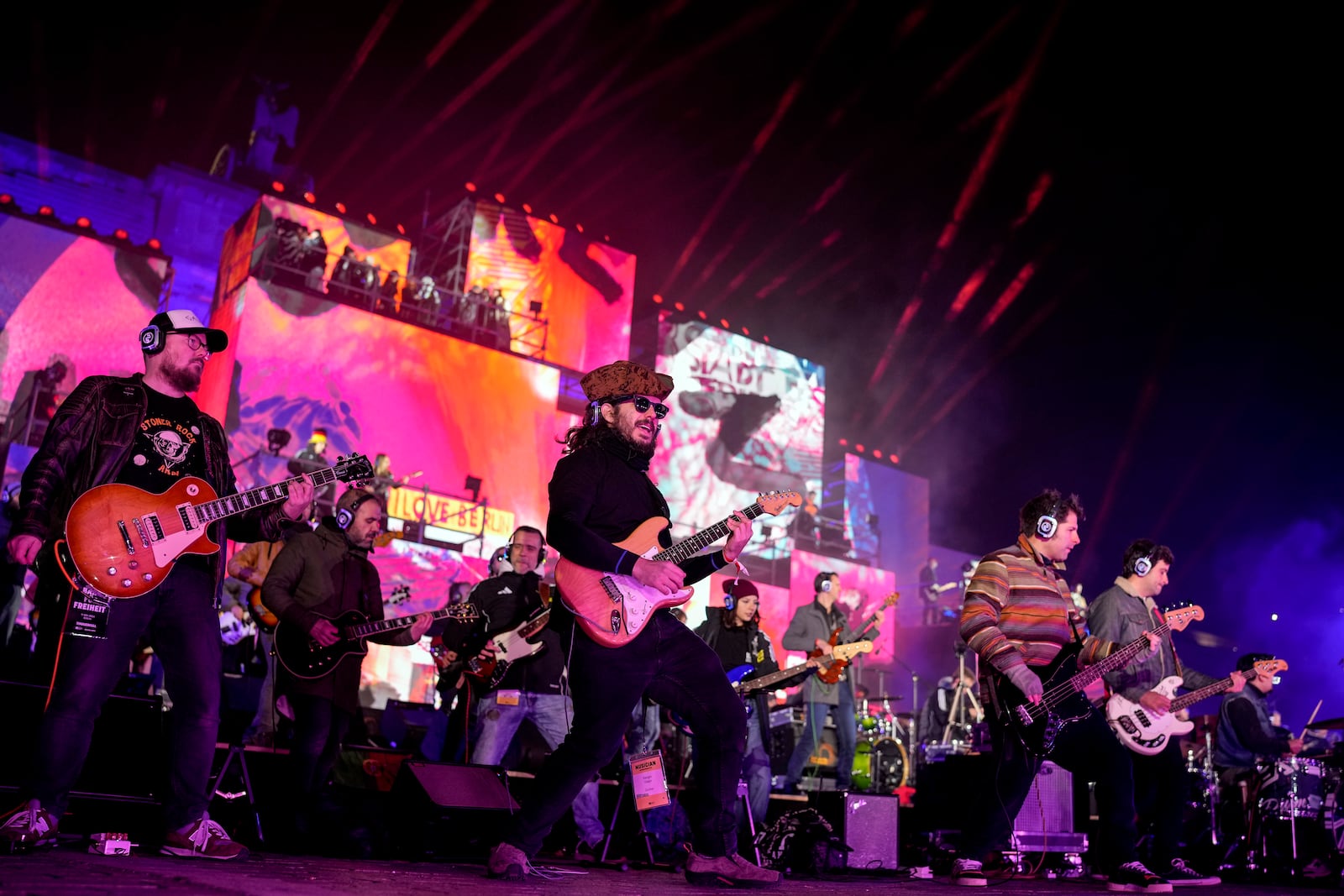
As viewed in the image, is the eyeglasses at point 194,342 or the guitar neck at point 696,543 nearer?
the guitar neck at point 696,543

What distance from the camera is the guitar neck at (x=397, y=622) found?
21.3 ft

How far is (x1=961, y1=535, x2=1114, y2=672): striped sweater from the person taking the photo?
18.7 ft

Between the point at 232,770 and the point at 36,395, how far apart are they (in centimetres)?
1382

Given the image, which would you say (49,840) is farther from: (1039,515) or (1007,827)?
(1039,515)

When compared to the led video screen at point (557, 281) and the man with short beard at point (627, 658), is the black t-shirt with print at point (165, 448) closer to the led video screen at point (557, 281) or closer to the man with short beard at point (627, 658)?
the man with short beard at point (627, 658)

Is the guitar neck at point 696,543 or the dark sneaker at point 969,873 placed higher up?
the guitar neck at point 696,543

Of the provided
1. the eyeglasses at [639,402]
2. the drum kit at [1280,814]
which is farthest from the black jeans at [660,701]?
the drum kit at [1280,814]

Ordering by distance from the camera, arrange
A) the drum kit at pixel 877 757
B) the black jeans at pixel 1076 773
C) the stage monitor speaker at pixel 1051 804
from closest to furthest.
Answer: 1. the black jeans at pixel 1076 773
2. the stage monitor speaker at pixel 1051 804
3. the drum kit at pixel 877 757

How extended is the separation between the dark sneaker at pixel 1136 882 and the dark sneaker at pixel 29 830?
5.53 metres

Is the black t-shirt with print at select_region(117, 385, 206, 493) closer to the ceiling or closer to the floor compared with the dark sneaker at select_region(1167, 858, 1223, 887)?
closer to the ceiling

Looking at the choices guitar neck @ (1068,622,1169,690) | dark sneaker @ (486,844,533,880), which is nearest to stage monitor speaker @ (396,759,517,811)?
dark sneaker @ (486,844,533,880)

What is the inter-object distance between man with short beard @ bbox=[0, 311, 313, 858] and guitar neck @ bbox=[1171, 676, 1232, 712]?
19.1 feet

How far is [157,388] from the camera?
4.63 metres

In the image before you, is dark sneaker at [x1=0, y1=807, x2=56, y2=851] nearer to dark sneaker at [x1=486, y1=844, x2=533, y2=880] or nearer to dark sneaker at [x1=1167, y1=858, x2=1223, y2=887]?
dark sneaker at [x1=486, y1=844, x2=533, y2=880]
